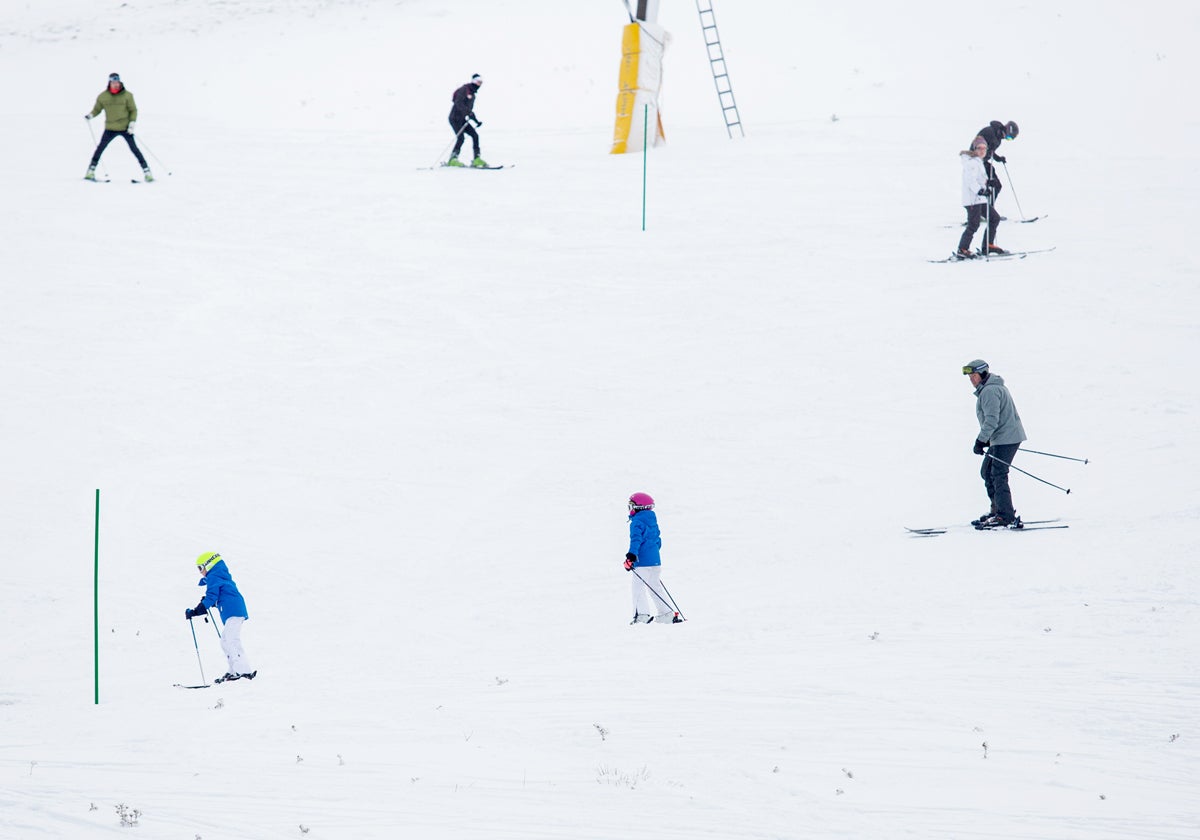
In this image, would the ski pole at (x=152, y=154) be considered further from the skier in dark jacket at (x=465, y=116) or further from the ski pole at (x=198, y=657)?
the ski pole at (x=198, y=657)

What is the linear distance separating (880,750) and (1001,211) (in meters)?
13.7

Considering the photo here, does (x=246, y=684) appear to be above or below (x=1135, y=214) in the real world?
below

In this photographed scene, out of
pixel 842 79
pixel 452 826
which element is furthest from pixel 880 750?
pixel 842 79

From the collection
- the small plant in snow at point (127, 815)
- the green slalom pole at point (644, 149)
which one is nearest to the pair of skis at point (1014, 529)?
the small plant in snow at point (127, 815)

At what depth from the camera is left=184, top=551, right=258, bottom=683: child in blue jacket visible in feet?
31.7

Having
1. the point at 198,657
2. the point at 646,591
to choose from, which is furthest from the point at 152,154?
the point at 646,591

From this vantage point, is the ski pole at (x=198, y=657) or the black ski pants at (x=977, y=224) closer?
the ski pole at (x=198, y=657)

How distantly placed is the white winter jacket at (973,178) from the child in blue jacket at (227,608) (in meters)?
10.7

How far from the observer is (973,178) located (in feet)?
53.0

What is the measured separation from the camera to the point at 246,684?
30.8ft

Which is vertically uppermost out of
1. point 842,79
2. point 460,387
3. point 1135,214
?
point 842,79

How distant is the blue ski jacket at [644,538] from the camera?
32.4 feet

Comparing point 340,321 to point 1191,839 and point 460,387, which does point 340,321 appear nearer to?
point 460,387

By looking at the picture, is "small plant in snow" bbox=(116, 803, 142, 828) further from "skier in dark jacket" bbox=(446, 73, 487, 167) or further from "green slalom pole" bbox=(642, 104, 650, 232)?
"skier in dark jacket" bbox=(446, 73, 487, 167)
